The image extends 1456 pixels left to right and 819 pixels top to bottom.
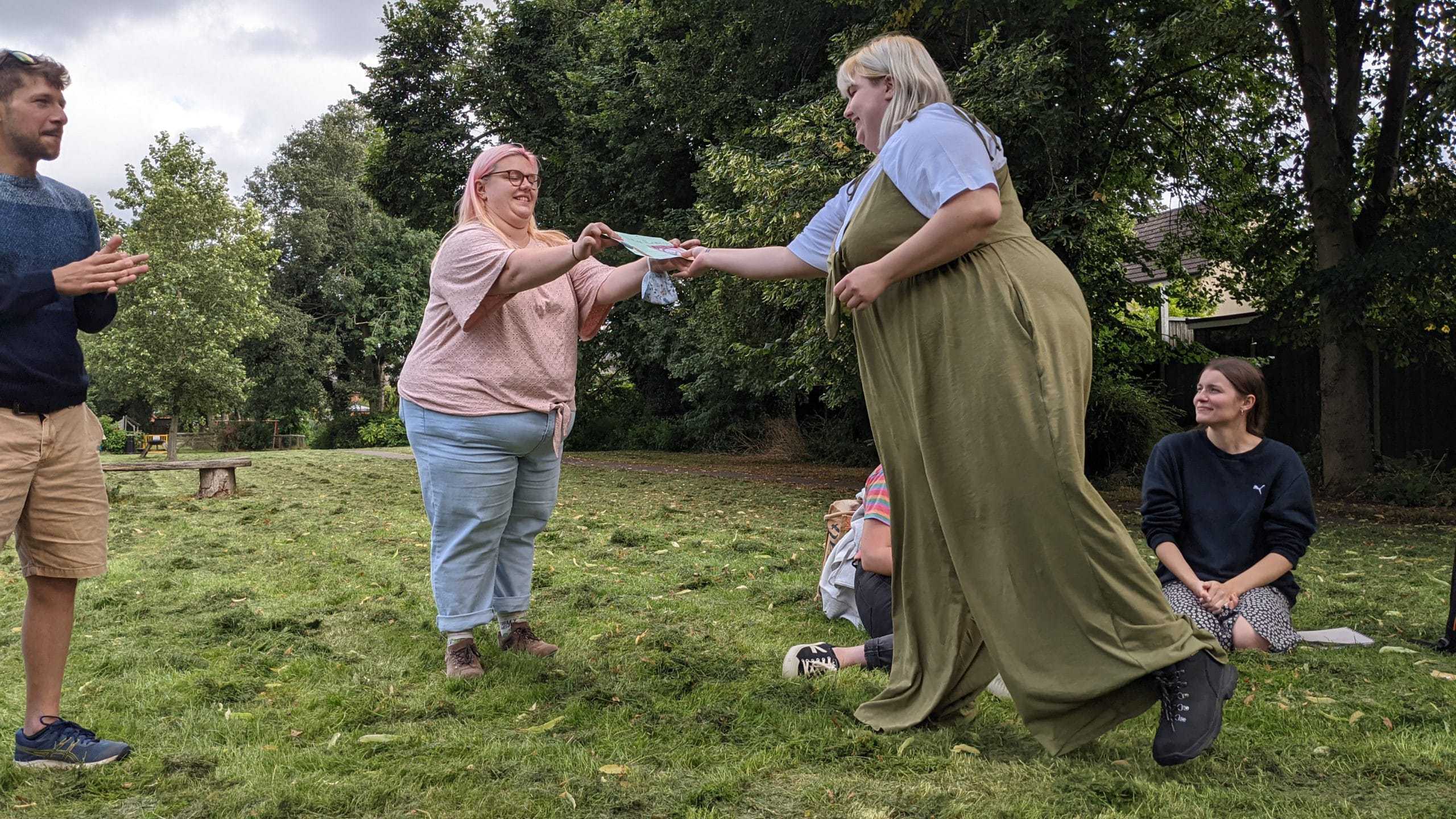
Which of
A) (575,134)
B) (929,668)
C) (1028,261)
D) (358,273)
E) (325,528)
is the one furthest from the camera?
(358,273)

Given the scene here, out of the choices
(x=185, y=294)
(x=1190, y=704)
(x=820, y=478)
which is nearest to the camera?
(x=1190, y=704)

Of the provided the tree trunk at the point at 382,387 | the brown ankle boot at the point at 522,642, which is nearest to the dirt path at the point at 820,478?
the brown ankle boot at the point at 522,642

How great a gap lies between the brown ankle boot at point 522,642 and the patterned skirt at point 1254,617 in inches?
106

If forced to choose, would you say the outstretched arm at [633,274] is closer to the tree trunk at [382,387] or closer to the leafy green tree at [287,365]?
the leafy green tree at [287,365]

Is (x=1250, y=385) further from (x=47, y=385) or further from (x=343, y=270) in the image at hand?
(x=343, y=270)

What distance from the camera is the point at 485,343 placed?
4.08 meters

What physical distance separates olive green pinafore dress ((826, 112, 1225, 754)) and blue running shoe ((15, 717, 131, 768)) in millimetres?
2483

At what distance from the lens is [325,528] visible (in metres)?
9.33

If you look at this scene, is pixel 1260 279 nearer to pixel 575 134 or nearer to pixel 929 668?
pixel 929 668

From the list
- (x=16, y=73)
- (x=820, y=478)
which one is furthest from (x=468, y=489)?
(x=820, y=478)

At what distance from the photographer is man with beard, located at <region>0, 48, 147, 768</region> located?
115 inches

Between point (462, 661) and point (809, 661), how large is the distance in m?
1.40

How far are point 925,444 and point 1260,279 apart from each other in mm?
13448

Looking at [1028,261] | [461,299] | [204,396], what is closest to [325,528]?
[461,299]
